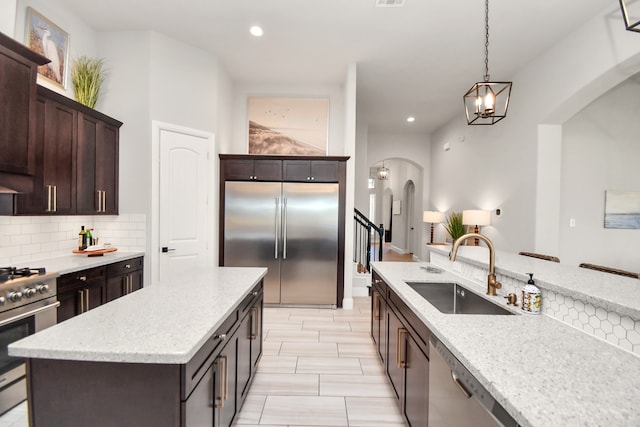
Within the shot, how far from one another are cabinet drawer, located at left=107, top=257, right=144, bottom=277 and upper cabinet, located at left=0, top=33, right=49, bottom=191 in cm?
105

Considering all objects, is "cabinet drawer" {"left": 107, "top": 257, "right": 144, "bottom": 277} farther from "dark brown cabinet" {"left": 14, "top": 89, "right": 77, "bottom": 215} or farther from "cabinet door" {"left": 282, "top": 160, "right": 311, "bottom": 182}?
"cabinet door" {"left": 282, "top": 160, "right": 311, "bottom": 182}

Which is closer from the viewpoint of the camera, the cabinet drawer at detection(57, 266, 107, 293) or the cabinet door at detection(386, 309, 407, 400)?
the cabinet door at detection(386, 309, 407, 400)

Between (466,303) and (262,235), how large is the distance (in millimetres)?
2940

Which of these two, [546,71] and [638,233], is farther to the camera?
[638,233]

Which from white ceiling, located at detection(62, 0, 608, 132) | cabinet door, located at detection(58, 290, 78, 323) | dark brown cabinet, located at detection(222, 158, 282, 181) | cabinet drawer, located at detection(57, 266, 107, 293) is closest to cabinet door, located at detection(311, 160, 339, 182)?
dark brown cabinet, located at detection(222, 158, 282, 181)

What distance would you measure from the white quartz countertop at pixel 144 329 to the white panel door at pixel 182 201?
194 cm

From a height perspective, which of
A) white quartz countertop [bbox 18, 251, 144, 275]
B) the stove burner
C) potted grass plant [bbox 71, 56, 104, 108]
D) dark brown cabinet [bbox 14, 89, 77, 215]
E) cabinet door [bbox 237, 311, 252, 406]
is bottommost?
cabinet door [bbox 237, 311, 252, 406]

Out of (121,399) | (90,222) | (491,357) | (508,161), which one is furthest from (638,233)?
(90,222)

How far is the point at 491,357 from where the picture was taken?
984mm

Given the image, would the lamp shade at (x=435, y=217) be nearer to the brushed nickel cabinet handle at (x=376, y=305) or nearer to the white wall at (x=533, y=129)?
the white wall at (x=533, y=129)

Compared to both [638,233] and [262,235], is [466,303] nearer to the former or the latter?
[262,235]

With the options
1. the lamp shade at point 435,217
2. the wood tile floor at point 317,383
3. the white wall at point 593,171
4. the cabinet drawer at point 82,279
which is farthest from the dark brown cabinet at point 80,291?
the lamp shade at point 435,217

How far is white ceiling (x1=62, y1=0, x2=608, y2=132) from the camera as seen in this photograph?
3.05 m

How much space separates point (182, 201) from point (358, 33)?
301cm
